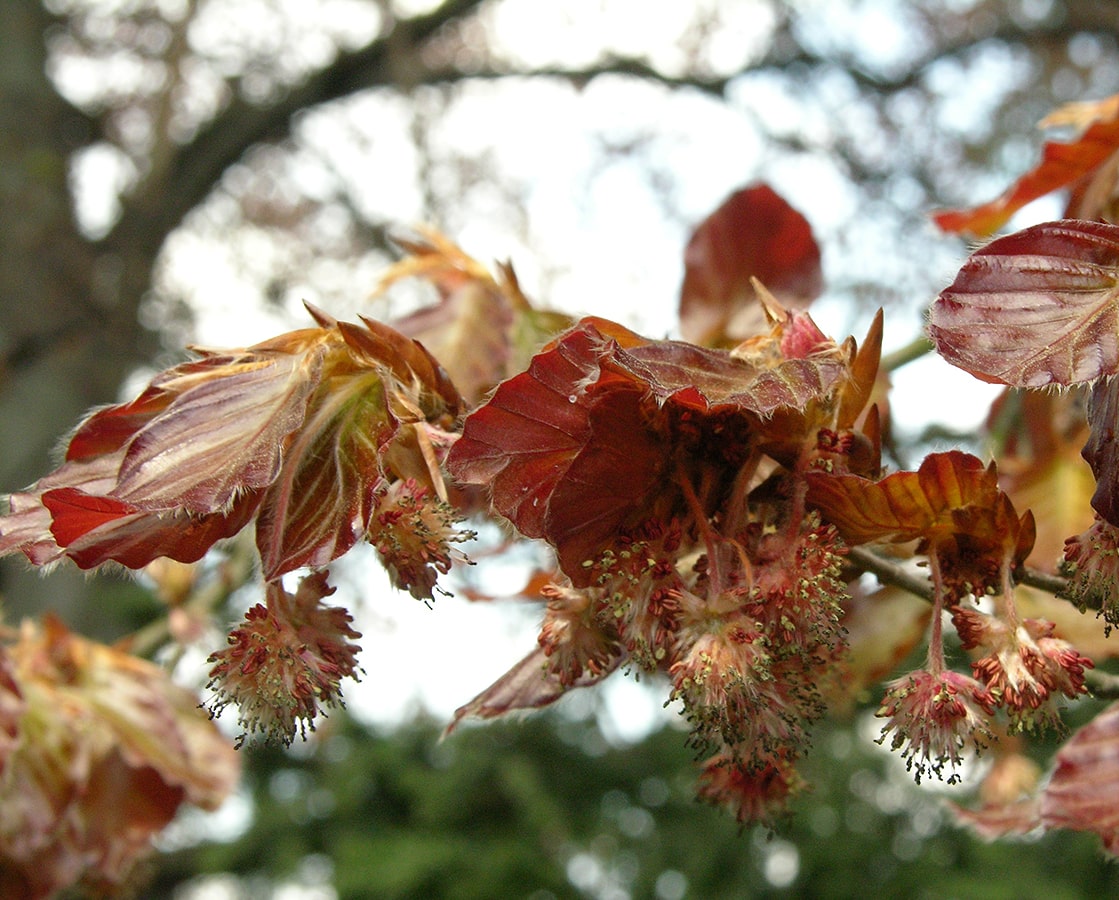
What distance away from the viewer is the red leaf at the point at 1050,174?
3.52 ft

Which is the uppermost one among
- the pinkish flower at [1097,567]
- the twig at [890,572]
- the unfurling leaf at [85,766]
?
the pinkish flower at [1097,567]

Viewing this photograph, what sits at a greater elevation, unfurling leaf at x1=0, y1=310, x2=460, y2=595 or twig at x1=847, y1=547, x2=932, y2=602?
unfurling leaf at x1=0, y1=310, x2=460, y2=595

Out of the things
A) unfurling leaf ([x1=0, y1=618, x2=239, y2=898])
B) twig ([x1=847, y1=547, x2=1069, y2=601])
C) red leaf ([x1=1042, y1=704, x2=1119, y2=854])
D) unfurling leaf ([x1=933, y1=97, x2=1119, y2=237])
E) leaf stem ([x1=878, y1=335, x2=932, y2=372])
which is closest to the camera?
red leaf ([x1=1042, y1=704, x2=1119, y2=854])

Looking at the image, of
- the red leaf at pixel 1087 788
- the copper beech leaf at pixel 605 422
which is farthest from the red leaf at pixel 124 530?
the red leaf at pixel 1087 788

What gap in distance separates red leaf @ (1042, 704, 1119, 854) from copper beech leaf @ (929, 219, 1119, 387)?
0.21 meters

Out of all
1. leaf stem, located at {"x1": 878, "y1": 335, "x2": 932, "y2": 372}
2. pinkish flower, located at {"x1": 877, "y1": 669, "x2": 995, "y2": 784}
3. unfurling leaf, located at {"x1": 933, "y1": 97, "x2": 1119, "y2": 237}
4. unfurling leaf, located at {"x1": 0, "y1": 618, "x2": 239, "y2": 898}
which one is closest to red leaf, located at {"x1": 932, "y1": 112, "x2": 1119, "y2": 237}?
unfurling leaf, located at {"x1": 933, "y1": 97, "x2": 1119, "y2": 237}

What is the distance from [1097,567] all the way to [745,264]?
565 millimetres

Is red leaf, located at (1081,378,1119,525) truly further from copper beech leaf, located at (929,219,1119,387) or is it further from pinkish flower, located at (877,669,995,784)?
pinkish flower, located at (877,669,995,784)

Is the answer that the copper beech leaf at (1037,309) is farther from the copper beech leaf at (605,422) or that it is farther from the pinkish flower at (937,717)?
the pinkish flower at (937,717)

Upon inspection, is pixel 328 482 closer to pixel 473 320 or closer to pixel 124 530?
pixel 124 530

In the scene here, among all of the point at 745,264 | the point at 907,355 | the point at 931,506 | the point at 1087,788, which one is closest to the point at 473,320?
the point at 745,264

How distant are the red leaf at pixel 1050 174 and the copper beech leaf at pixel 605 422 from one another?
0.57 metres

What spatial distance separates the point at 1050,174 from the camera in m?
1.12

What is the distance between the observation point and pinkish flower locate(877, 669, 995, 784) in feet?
2.08
